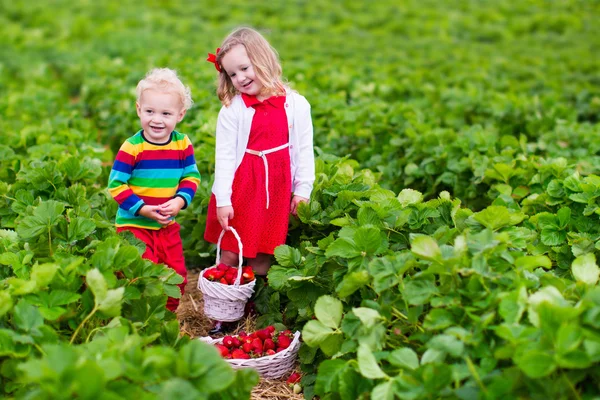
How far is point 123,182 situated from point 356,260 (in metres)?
1.22

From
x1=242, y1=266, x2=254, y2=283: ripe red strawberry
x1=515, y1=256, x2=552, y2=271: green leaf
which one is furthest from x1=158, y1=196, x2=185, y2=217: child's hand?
x1=515, y1=256, x2=552, y2=271: green leaf

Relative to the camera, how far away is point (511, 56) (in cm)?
1126

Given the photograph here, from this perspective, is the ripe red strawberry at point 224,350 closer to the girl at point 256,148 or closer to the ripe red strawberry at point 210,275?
the ripe red strawberry at point 210,275

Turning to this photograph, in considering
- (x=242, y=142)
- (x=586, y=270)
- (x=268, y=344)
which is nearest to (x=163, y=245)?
(x=242, y=142)

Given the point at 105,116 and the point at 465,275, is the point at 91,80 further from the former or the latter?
the point at 465,275

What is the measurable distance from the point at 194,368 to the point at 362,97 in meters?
5.25

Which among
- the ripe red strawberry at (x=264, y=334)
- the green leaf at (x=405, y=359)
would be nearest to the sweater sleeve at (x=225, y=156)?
the ripe red strawberry at (x=264, y=334)

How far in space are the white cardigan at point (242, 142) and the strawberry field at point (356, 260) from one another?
190mm

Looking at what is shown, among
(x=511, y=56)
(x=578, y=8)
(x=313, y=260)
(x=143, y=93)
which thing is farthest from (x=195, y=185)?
(x=578, y=8)

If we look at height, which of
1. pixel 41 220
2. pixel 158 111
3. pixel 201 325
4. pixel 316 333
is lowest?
pixel 201 325

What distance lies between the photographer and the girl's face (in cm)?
335

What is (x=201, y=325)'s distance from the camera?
389cm

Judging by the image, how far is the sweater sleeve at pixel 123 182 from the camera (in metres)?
3.31

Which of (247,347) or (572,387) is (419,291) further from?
(247,347)
